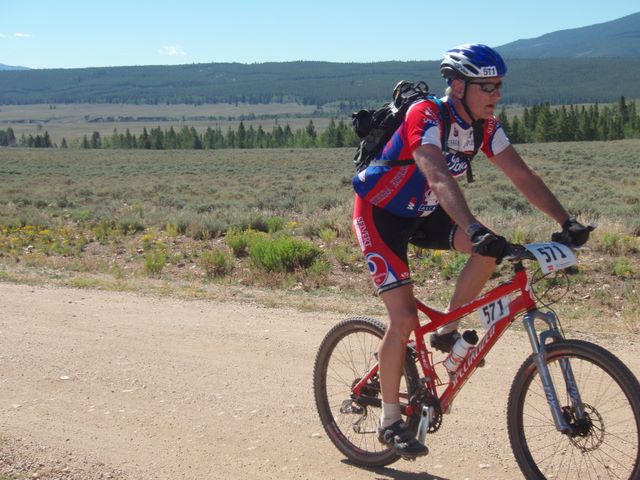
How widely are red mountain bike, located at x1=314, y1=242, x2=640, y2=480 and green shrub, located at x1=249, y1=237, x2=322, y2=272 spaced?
20.7 feet

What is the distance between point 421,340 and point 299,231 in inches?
396

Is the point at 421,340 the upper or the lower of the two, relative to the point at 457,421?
upper

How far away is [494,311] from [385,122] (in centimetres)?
107

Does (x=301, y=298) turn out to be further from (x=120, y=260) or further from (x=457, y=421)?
(x=120, y=260)

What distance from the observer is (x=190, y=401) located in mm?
5215

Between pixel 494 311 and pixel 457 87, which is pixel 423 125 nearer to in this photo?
pixel 457 87

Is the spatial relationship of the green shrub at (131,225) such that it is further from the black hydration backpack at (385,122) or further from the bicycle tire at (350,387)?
the black hydration backpack at (385,122)

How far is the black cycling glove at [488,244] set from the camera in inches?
126

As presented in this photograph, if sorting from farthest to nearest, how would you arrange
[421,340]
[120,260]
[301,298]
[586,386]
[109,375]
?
[120,260] < [301,298] < [109,375] < [421,340] < [586,386]

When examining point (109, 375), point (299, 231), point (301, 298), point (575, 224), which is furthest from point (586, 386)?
point (299, 231)

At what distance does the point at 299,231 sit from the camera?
45.9 ft

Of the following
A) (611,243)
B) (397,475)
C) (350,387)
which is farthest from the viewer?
(611,243)

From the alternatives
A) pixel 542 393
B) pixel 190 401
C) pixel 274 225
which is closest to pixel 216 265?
pixel 274 225

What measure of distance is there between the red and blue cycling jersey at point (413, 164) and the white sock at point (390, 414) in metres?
0.95
